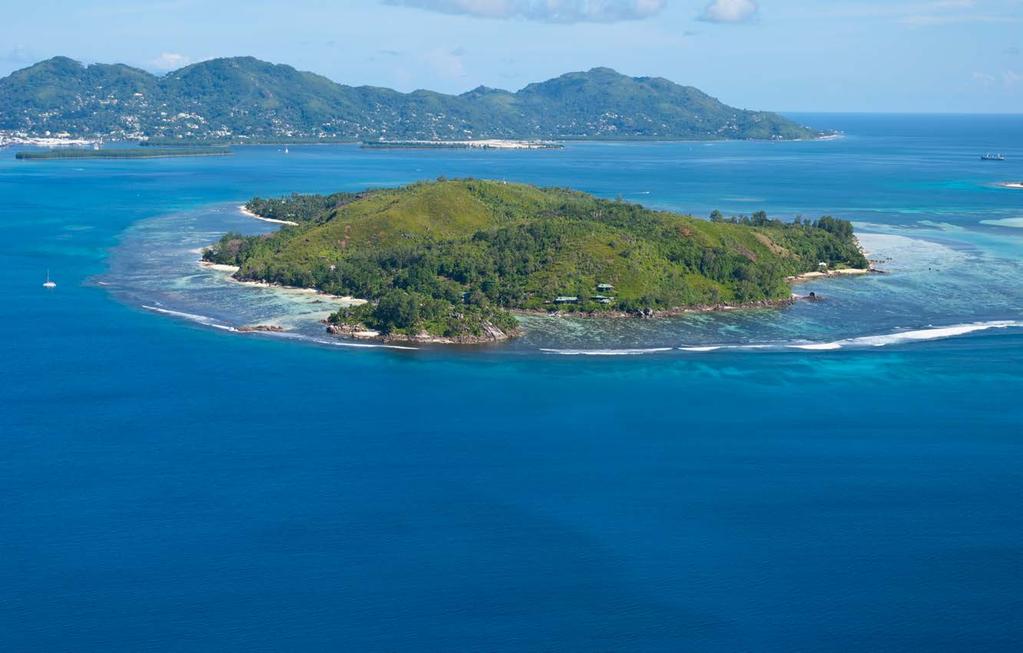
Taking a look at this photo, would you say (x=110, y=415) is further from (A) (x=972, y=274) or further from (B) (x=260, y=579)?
(A) (x=972, y=274)

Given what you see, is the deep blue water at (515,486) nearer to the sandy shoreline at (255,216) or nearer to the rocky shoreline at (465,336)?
the rocky shoreline at (465,336)

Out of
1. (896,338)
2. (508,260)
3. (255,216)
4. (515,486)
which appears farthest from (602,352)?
(255,216)

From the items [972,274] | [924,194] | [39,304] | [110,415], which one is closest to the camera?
[110,415]

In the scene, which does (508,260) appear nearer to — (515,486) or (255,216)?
(515,486)

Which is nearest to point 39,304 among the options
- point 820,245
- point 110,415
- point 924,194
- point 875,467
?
point 110,415

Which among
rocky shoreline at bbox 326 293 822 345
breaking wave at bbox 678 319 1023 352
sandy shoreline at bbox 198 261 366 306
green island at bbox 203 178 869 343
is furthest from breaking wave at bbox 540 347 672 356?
sandy shoreline at bbox 198 261 366 306

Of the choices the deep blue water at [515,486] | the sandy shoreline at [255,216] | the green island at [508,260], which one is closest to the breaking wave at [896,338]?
the deep blue water at [515,486]
